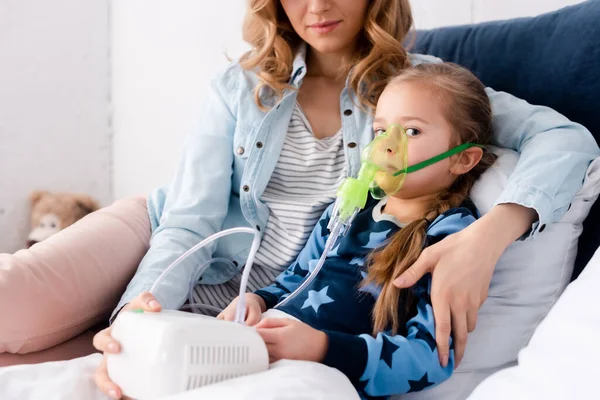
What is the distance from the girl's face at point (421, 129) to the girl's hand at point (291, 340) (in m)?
0.35

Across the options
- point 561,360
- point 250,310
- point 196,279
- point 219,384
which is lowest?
point 196,279

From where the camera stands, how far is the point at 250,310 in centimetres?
110

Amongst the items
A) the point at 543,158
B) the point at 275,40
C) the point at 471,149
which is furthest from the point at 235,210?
the point at 543,158

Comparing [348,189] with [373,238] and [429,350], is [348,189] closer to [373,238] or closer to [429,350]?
[373,238]

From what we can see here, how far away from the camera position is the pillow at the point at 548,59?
1.22 m

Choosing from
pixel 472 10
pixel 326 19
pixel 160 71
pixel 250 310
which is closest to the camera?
pixel 250 310

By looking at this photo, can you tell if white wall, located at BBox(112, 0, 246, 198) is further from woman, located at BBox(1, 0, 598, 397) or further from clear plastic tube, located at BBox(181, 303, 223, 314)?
clear plastic tube, located at BBox(181, 303, 223, 314)

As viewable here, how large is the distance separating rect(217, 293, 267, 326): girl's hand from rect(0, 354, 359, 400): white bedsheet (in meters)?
0.21

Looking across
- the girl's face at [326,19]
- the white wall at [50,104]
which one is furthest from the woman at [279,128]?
the white wall at [50,104]

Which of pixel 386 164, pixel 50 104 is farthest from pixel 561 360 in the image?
pixel 50 104

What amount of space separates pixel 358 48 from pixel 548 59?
41 cm

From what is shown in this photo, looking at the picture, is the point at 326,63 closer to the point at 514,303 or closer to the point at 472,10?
the point at 472,10

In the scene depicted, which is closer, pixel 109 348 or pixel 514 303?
pixel 109 348

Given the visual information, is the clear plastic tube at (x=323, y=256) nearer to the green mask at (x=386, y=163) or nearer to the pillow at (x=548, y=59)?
the green mask at (x=386, y=163)
